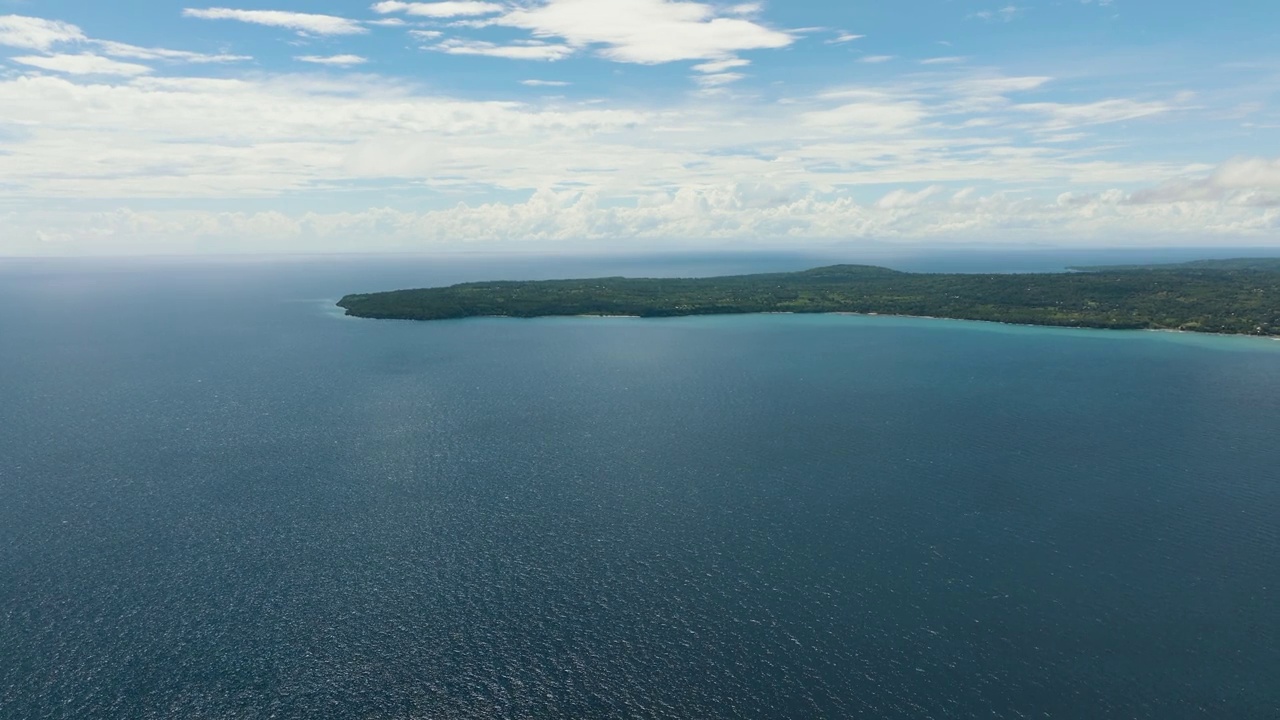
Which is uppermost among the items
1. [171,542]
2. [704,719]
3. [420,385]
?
[420,385]

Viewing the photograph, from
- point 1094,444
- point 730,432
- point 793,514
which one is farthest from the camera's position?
point 730,432

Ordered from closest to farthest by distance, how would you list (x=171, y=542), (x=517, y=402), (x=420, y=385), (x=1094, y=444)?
1. (x=171, y=542)
2. (x=1094, y=444)
3. (x=517, y=402)
4. (x=420, y=385)

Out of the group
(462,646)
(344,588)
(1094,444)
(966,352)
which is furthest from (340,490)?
(966,352)

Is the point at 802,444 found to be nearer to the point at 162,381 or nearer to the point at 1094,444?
the point at 1094,444

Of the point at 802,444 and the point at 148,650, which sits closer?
the point at 148,650

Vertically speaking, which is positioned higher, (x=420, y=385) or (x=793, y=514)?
(x=420, y=385)

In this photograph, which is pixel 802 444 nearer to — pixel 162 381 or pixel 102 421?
pixel 102 421
